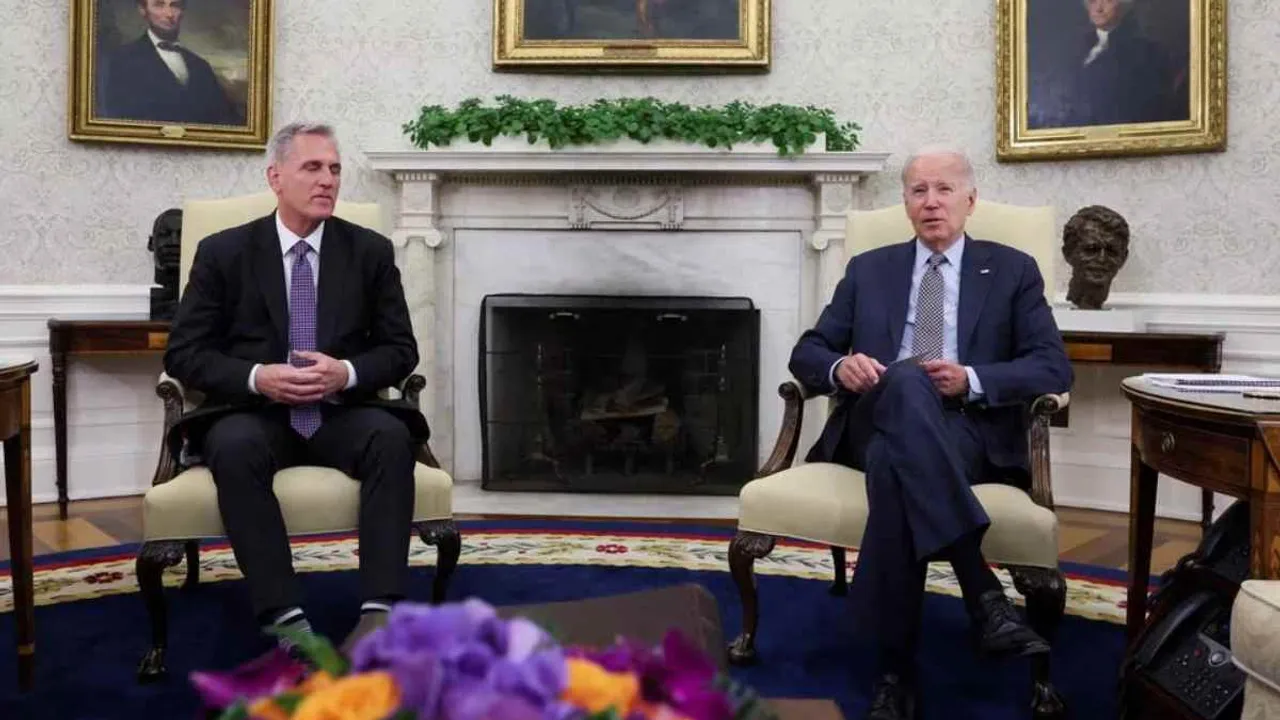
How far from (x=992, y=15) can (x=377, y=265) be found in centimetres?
378

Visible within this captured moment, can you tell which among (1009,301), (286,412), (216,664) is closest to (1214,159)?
(1009,301)

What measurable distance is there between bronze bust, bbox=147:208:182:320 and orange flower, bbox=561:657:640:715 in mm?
4631

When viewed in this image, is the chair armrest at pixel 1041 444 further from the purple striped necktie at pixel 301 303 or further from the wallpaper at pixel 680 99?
the wallpaper at pixel 680 99

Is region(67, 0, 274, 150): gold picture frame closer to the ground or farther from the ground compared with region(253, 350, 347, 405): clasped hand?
farther from the ground

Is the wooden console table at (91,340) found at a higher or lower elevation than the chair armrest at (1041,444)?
higher

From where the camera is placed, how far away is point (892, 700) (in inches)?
101

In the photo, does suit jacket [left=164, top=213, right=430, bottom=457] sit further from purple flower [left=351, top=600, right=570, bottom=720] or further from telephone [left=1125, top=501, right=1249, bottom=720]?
purple flower [left=351, top=600, right=570, bottom=720]

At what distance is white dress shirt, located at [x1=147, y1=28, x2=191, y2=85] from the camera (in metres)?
5.40

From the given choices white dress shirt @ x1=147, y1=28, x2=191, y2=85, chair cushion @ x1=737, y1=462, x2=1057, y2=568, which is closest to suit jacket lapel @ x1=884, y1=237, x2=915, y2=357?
chair cushion @ x1=737, y1=462, x2=1057, y2=568

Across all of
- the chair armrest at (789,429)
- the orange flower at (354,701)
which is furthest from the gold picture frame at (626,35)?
the orange flower at (354,701)

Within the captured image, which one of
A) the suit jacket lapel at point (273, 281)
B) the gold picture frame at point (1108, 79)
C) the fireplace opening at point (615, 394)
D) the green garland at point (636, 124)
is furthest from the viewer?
the fireplace opening at point (615, 394)

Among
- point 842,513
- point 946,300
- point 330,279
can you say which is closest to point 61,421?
point 330,279

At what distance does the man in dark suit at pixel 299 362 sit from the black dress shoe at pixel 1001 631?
145 cm

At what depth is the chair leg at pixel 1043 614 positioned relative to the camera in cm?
258
